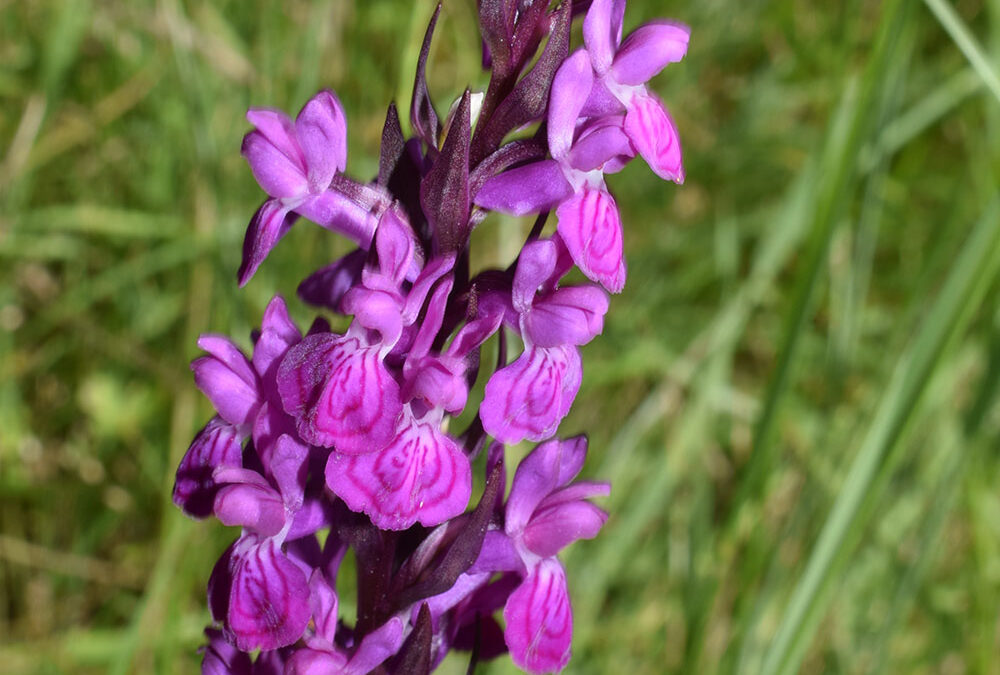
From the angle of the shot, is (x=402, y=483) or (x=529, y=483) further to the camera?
(x=529, y=483)

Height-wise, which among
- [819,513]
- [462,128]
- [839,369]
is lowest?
[819,513]

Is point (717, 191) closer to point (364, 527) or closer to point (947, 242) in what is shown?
point (947, 242)

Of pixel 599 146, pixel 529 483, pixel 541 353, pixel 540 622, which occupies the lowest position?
pixel 540 622

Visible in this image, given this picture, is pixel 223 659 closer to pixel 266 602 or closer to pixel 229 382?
pixel 266 602

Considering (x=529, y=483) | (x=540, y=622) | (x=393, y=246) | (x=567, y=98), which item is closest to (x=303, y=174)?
(x=393, y=246)

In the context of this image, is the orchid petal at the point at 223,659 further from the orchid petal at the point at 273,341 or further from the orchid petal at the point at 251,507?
the orchid petal at the point at 273,341

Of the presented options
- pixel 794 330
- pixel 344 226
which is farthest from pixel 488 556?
pixel 794 330

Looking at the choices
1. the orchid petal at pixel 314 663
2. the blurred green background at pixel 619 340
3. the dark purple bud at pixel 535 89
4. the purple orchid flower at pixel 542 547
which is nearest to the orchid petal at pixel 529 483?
the purple orchid flower at pixel 542 547

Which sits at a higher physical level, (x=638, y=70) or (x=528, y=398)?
(x=638, y=70)
